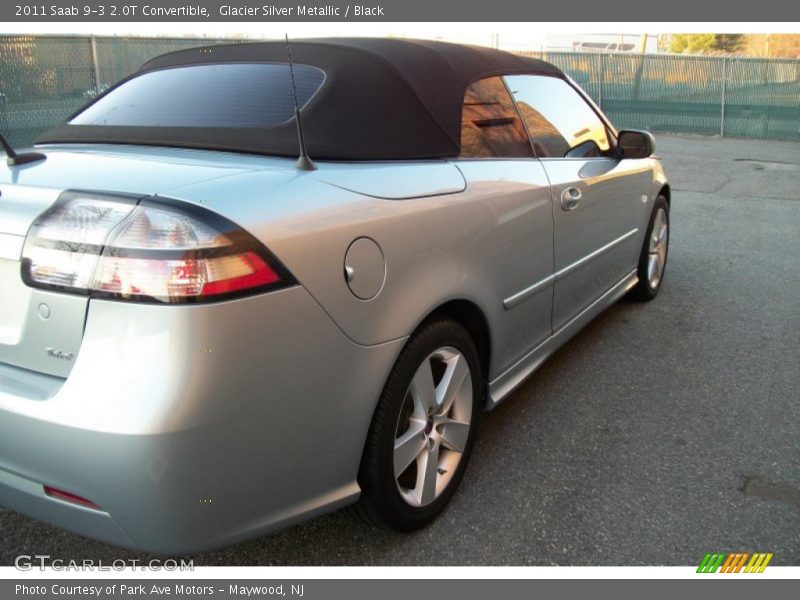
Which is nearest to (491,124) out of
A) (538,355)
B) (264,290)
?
(538,355)

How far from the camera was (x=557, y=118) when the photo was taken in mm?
3666

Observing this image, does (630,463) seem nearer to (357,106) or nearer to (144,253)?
(357,106)

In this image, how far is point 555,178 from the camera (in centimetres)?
323

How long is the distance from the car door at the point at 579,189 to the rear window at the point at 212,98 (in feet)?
3.81

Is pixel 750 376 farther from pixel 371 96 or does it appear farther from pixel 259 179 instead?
pixel 259 179

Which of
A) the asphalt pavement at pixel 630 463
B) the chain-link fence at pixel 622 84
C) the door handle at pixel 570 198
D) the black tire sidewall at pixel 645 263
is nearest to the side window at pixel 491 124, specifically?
the door handle at pixel 570 198

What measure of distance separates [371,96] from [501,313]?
0.95 meters

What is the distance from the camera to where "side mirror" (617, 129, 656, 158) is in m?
4.20

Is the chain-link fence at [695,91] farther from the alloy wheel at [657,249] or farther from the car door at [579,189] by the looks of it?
the car door at [579,189]

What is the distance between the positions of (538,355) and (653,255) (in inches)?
84.7

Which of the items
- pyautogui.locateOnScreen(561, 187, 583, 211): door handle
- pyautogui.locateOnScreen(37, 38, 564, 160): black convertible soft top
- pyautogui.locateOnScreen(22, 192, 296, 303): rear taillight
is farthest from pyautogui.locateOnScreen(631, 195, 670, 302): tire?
pyautogui.locateOnScreen(22, 192, 296, 303): rear taillight

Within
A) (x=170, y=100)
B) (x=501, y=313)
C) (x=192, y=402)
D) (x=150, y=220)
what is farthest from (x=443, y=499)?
(x=170, y=100)

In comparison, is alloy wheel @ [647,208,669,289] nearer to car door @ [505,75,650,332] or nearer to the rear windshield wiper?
car door @ [505,75,650,332]

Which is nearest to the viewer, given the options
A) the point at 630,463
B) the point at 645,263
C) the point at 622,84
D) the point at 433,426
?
the point at 433,426
